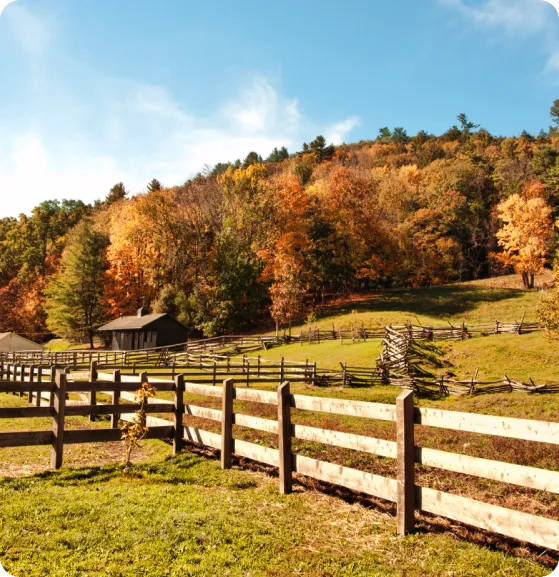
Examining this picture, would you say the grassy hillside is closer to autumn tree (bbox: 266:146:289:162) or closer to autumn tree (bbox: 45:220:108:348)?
autumn tree (bbox: 45:220:108:348)

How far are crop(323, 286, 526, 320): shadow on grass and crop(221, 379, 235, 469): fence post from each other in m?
48.6

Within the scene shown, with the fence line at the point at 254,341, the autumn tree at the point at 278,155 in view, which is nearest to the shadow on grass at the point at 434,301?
the fence line at the point at 254,341

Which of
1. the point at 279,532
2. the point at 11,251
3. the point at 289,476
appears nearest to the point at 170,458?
the point at 289,476

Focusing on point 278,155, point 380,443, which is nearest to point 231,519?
point 380,443

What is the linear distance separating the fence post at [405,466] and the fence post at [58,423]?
6.07m

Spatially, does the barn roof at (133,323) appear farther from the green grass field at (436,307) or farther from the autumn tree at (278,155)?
the autumn tree at (278,155)

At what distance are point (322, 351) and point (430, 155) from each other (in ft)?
294

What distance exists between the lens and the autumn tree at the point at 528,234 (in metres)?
59.8

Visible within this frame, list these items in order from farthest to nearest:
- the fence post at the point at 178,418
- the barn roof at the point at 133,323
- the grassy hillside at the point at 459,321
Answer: the barn roof at the point at 133,323 → the grassy hillside at the point at 459,321 → the fence post at the point at 178,418

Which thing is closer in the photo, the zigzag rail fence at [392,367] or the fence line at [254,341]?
the zigzag rail fence at [392,367]

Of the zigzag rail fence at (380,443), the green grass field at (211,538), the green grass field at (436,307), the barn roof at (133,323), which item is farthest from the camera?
the barn roof at (133,323)

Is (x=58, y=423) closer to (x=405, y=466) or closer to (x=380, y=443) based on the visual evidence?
(x=380, y=443)

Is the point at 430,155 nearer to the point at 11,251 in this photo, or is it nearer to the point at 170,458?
the point at 11,251

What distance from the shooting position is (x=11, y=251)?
93812mm
